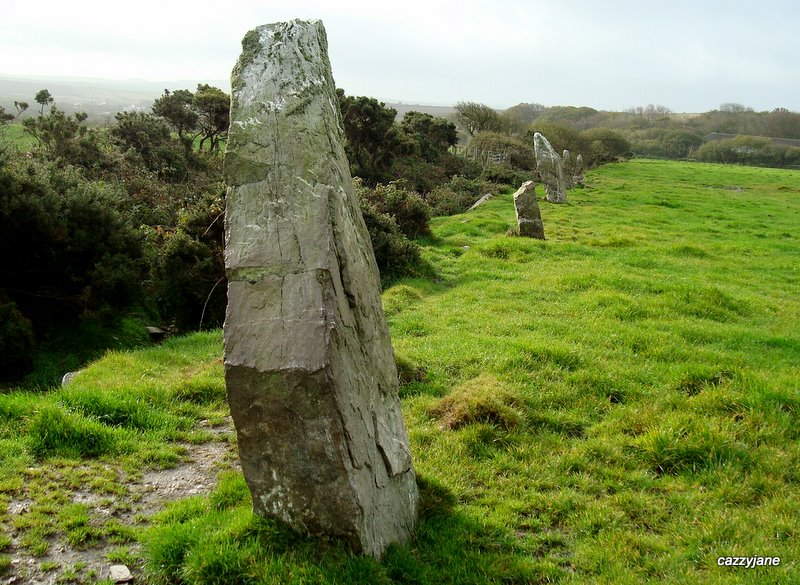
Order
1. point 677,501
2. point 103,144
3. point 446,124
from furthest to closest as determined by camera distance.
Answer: point 446,124
point 103,144
point 677,501

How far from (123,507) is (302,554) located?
192cm

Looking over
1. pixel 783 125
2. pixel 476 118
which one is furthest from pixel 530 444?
pixel 783 125

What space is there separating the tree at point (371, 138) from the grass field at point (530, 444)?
20.2 metres

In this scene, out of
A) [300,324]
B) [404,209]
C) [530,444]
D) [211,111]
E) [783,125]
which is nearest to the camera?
[300,324]

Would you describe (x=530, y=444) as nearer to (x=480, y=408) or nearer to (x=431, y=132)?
(x=480, y=408)

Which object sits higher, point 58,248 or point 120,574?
point 58,248

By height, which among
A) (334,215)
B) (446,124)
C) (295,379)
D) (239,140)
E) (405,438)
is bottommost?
(405,438)

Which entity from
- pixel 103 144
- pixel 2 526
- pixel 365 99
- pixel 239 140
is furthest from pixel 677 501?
pixel 365 99

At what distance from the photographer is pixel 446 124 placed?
42750 mm

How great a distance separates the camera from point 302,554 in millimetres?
4238

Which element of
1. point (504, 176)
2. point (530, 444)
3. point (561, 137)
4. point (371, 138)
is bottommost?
point (530, 444)

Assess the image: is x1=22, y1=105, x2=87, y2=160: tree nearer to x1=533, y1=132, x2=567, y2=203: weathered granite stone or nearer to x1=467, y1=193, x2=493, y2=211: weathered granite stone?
x1=467, y1=193, x2=493, y2=211: weathered granite stone

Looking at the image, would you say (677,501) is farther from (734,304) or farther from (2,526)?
(734,304)

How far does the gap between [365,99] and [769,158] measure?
5905 centimetres
